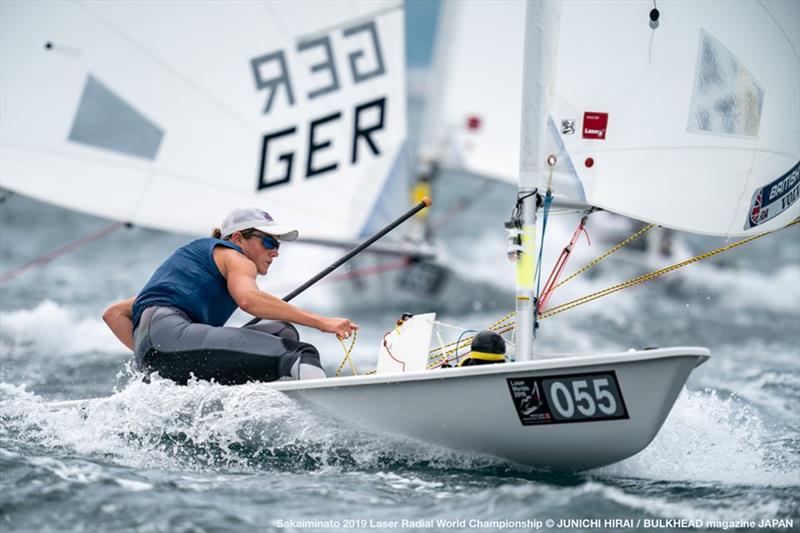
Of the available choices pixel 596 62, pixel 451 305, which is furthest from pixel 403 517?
pixel 451 305

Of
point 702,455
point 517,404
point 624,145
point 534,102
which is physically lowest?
point 702,455

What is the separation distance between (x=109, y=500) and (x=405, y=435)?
3.87ft

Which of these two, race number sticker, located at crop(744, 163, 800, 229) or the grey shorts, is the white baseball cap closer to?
the grey shorts

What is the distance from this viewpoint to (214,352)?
179 inches

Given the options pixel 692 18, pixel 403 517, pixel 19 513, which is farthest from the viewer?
pixel 692 18

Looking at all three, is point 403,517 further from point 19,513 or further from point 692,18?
point 692,18

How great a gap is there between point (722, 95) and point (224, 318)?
7.36 feet

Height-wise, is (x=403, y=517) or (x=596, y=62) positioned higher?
(x=596, y=62)

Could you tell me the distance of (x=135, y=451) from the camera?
4441 mm

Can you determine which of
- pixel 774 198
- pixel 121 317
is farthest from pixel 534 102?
pixel 121 317

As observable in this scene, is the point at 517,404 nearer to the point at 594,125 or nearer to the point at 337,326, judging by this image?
the point at 337,326

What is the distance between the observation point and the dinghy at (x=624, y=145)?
173 inches

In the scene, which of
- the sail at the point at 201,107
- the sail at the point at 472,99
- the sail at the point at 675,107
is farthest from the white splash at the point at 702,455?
the sail at the point at 472,99

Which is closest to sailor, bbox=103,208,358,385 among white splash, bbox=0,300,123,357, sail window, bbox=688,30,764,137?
sail window, bbox=688,30,764,137
